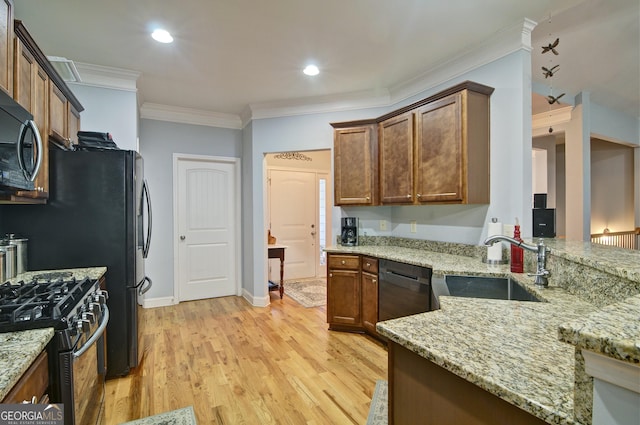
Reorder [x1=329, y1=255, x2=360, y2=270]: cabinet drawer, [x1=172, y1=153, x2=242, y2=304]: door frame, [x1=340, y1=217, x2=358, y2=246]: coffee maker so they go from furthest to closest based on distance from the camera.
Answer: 1. [x1=172, y1=153, x2=242, y2=304]: door frame
2. [x1=340, y1=217, x2=358, y2=246]: coffee maker
3. [x1=329, y1=255, x2=360, y2=270]: cabinet drawer

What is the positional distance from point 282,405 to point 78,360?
129 centimetres

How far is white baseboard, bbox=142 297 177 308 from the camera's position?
425cm

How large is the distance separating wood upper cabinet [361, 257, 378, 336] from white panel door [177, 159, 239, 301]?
233 cm

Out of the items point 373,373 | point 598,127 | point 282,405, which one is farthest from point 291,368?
point 598,127

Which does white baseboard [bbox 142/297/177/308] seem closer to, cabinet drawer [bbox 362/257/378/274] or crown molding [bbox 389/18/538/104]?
cabinet drawer [bbox 362/257/378/274]


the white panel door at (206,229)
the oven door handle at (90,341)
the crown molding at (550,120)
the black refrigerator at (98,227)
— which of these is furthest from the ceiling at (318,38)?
the oven door handle at (90,341)

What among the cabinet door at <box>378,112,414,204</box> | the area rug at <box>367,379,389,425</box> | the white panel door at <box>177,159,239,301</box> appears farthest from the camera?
the white panel door at <box>177,159,239,301</box>

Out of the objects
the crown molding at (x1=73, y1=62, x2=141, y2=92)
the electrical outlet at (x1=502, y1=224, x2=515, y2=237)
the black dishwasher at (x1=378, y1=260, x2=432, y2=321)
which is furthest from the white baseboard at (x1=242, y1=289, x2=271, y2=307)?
the electrical outlet at (x1=502, y1=224, x2=515, y2=237)

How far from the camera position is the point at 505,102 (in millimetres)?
A: 2617

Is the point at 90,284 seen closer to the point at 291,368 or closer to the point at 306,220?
the point at 291,368

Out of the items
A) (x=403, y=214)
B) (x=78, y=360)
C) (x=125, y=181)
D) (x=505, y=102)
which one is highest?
→ (x=505, y=102)

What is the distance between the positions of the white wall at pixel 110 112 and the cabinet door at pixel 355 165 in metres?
2.14

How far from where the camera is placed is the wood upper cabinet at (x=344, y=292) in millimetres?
3311

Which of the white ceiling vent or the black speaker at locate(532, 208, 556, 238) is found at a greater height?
the white ceiling vent
